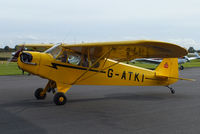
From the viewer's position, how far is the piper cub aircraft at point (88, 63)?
7309 mm

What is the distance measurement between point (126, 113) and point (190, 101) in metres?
3.23

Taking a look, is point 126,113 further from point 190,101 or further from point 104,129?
point 190,101

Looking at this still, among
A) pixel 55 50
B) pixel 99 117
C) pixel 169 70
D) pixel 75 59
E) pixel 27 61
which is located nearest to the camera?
pixel 99 117

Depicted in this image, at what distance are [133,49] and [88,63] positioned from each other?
180cm

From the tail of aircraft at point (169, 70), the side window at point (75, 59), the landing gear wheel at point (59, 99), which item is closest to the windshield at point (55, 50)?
the side window at point (75, 59)

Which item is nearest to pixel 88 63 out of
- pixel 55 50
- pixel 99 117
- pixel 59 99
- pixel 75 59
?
pixel 75 59

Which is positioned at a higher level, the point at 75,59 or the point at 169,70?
the point at 75,59

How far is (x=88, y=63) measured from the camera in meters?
8.45

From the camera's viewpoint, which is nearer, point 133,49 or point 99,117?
point 99,117

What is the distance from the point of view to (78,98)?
915 cm

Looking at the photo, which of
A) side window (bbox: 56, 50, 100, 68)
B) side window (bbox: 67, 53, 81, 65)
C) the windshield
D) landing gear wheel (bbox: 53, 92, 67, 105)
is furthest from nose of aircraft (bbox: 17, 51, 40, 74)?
side window (bbox: 67, 53, 81, 65)

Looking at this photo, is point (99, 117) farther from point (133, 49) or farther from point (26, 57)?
A: point (26, 57)

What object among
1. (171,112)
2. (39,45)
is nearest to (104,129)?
(171,112)

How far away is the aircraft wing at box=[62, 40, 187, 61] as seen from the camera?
21.0 feet
